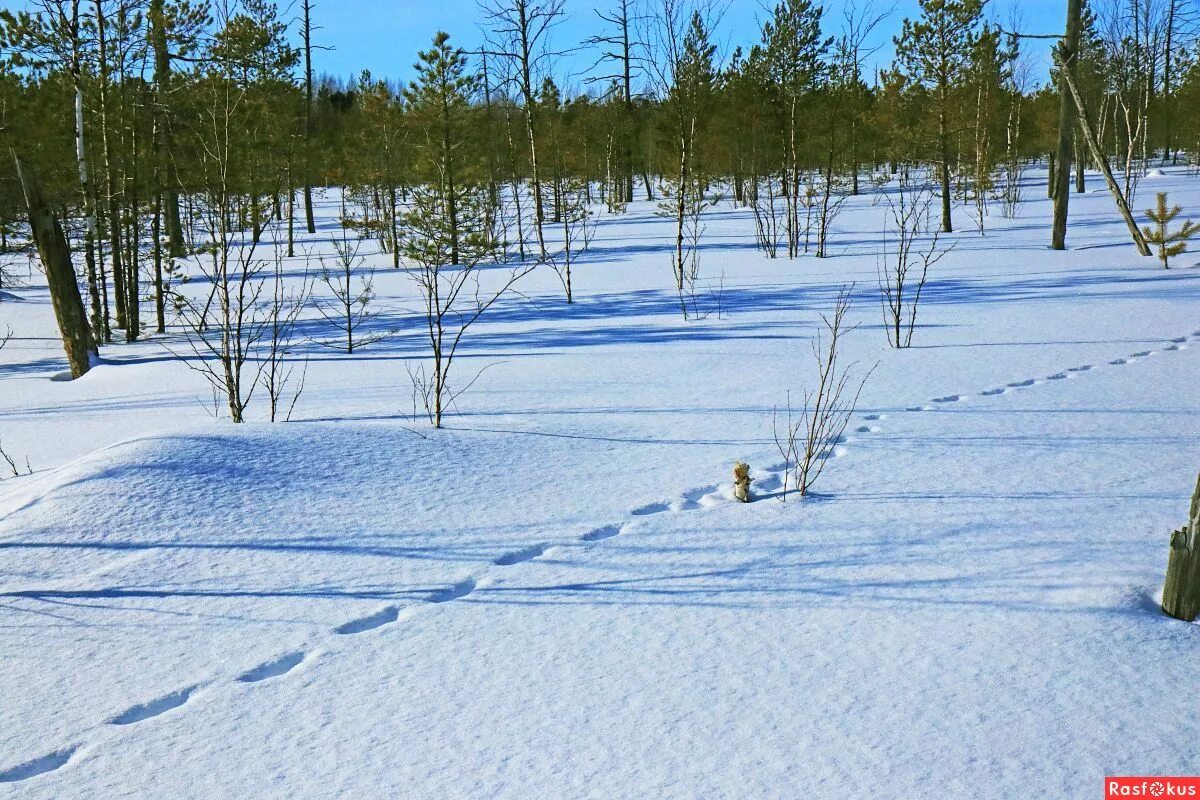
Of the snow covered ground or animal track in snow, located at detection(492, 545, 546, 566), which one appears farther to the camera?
animal track in snow, located at detection(492, 545, 546, 566)

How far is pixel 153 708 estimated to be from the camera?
216cm

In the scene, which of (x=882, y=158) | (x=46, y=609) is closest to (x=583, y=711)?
(x=46, y=609)

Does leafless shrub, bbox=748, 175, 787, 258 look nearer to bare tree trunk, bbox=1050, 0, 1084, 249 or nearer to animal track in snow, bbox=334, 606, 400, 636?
bare tree trunk, bbox=1050, 0, 1084, 249

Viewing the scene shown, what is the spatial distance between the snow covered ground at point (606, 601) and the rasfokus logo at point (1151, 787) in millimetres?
30

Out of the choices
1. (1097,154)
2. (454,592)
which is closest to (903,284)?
(1097,154)

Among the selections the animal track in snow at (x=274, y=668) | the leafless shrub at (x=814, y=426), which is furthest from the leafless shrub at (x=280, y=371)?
the leafless shrub at (x=814, y=426)

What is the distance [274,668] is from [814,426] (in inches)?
110

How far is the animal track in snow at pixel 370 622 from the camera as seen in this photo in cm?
256

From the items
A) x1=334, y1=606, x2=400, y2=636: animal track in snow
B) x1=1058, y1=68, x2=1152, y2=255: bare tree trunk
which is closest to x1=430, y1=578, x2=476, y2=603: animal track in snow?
x1=334, y1=606, x2=400, y2=636: animal track in snow

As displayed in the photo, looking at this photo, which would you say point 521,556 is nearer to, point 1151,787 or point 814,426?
point 814,426

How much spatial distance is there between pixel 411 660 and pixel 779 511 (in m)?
1.72

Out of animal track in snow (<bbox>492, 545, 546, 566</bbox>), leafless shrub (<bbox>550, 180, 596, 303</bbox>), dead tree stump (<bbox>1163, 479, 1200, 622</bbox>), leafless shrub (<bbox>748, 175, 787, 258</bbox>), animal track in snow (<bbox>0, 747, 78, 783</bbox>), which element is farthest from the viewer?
leafless shrub (<bbox>748, 175, 787, 258</bbox>)

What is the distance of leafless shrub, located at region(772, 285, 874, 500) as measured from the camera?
367 centimetres

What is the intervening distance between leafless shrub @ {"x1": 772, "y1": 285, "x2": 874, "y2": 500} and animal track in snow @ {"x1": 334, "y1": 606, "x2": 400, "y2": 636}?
62.4 inches
